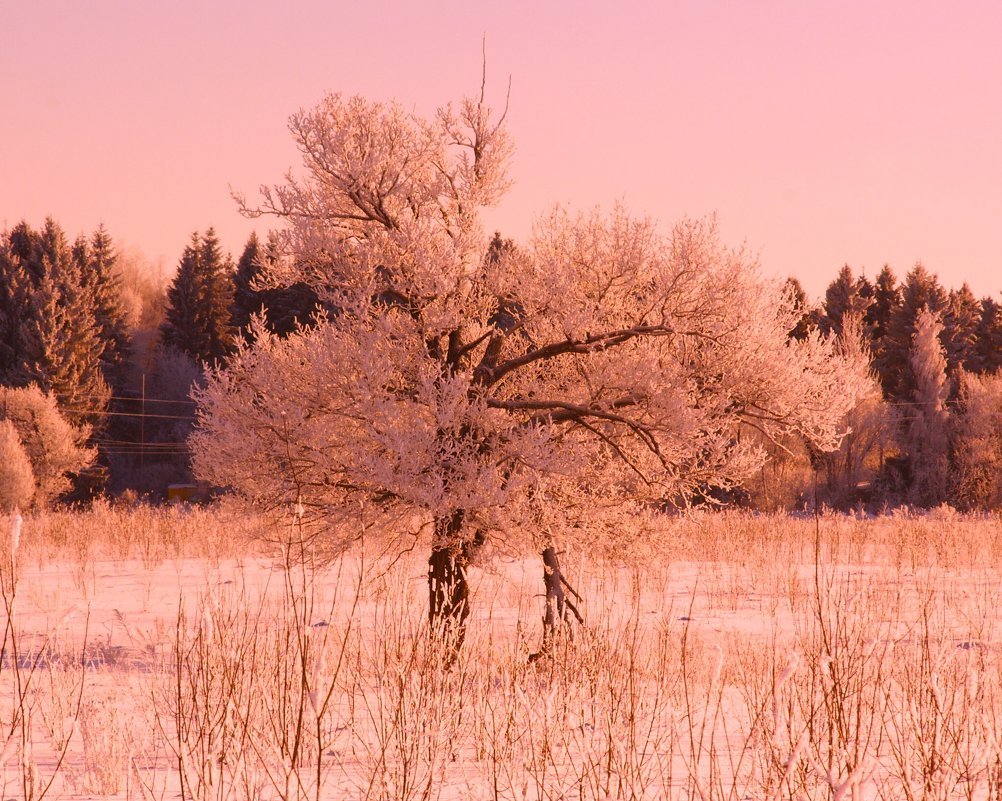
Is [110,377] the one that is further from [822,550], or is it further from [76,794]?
[76,794]

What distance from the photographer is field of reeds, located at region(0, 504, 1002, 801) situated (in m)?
4.18

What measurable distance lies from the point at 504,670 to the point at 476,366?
5.39 m

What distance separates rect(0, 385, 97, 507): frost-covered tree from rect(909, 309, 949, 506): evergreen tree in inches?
1210

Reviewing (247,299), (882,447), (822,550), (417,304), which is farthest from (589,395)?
(247,299)

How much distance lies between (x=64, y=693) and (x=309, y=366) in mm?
3978

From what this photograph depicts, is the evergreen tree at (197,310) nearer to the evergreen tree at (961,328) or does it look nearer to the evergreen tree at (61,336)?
the evergreen tree at (61,336)

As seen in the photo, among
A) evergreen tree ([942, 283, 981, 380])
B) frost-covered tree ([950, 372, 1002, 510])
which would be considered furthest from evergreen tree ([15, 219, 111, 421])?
evergreen tree ([942, 283, 981, 380])

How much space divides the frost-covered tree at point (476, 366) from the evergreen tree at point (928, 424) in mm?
27191

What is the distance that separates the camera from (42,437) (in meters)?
36.9

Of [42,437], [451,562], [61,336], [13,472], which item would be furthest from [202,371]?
[451,562]

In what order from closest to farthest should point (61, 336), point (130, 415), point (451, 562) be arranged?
1. point (451, 562)
2. point (61, 336)
3. point (130, 415)

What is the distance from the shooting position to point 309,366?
10.7 m

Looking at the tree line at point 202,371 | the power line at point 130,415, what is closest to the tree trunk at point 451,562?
the tree line at point 202,371

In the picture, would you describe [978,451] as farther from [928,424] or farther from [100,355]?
[100,355]
